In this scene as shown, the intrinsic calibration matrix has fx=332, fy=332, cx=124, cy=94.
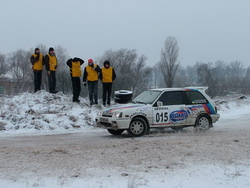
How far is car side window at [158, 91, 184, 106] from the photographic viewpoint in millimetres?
11940

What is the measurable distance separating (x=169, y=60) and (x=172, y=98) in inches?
1702

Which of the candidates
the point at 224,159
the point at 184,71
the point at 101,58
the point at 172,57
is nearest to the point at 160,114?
the point at 224,159

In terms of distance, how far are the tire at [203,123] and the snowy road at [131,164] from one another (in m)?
2.03

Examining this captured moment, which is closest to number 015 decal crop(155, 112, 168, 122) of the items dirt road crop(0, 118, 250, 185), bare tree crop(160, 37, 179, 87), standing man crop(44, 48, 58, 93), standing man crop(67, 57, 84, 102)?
dirt road crop(0, 118, 250, 185)

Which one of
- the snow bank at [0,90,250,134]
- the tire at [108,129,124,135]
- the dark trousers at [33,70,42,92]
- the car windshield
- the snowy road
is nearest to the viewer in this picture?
the snowy road

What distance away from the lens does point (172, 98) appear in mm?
12125

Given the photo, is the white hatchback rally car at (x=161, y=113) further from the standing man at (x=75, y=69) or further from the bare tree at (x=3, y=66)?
the bare tree at (x=3, y=66)

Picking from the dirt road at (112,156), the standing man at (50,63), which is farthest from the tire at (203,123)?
the standing man at (50,63)

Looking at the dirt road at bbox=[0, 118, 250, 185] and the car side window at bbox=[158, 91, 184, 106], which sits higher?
the car side window at bbox=[158, 91, 184, 106]

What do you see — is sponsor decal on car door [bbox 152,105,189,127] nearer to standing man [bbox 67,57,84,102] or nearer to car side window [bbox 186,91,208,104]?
car side window [bbox 186,91,208,104]

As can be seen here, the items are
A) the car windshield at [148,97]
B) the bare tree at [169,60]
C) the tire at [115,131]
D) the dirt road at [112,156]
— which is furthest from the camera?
the bare tree at [169,60]

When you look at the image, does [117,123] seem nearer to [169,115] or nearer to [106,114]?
[106,114]

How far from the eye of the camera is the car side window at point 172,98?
11940 millimetres

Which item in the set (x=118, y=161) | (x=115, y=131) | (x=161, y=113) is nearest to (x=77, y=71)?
(x=115, y=131)
